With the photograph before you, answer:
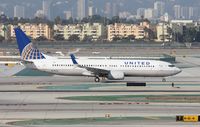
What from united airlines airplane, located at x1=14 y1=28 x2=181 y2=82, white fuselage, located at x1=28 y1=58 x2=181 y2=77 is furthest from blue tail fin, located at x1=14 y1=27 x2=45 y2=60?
white fuselage, located at x1=28 y1=58 x2=181 y2=77

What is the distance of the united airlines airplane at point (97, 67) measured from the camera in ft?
245

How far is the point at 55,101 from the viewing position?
182 ft

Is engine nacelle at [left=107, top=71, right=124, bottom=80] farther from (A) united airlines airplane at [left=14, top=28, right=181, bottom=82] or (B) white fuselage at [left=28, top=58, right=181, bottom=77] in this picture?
(B) white fuselage at [left=28, top=58, right=181, bottom=77]

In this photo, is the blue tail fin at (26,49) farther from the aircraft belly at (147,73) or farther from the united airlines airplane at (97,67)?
the aircraft belly at (147,73)

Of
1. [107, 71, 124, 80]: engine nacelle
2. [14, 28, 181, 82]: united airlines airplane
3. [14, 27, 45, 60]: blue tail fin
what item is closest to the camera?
[107, 71, 124, 80]: engine nacelle

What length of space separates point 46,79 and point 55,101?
24.3 meters

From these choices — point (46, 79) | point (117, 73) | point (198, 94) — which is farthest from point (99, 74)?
point (198, 94)

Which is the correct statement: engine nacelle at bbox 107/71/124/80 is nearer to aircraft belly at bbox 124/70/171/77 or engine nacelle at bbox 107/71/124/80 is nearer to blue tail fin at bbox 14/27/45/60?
aircraft belly at bbox 124/70/171/77

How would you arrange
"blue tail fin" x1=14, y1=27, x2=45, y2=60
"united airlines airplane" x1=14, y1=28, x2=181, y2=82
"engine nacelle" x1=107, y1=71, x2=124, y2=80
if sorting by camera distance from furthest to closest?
1. "blue tail fin" x1=14, y1=27, x2=45, y2=60
2. "united airlines airplane" x1=14, y1=28, x2=181, y2=82
3. "engine nacelle" x1=107, y1=71, x2=124, y2=80

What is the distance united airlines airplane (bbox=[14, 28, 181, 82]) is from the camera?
7456 centimetres

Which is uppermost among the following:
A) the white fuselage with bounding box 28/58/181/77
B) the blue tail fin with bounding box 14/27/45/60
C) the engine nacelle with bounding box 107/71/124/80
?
the blue tail fin with bounding box 14/27/45/60

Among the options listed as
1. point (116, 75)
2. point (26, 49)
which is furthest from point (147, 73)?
point (26, 49)

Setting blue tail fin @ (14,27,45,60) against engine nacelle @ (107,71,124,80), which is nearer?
engine nacelle @ (107,71,124,80)

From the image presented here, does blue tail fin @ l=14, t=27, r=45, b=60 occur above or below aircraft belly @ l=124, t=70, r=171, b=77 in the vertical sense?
above
